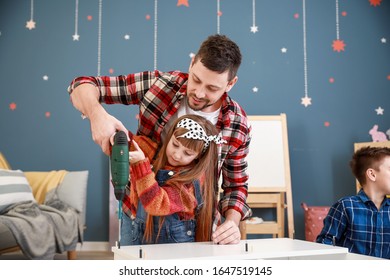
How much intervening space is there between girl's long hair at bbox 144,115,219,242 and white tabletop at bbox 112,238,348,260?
0.15 metres

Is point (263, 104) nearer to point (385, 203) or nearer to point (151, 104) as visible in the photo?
point (385, 203)

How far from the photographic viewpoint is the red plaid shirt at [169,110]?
1679 millimetres

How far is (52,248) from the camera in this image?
3.13 m

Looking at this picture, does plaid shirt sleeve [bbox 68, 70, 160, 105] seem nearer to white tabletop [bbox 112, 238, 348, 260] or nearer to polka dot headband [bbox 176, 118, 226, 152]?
polka dot headband [bbox 176, 118, 226, 152]

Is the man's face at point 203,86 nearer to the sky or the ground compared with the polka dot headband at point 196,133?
nearer to the sky

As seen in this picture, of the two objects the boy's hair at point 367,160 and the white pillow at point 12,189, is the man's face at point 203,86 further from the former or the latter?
the white pillow at point 12,189

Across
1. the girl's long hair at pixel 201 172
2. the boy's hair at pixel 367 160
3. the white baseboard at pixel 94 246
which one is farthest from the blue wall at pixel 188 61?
the girl's long hair at pixel 201 172

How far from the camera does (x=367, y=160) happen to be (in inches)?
92.4

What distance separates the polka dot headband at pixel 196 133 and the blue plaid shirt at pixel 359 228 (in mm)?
740

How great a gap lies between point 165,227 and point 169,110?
0.40 meters

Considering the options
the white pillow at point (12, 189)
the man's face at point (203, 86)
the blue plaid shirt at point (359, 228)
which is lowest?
the blue plaid shirt at point (359, 228)

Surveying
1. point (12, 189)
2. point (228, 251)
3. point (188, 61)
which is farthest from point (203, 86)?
point (188, 61)

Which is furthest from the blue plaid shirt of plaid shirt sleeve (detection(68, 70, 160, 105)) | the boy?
plaid shirt sleeve (detection(68, 70, 160, 105))

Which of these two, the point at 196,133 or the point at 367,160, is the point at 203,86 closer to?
the point at 196,133
